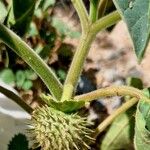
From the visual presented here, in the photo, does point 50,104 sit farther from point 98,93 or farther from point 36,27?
point 36,27

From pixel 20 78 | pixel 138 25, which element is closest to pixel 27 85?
pixel 20 78

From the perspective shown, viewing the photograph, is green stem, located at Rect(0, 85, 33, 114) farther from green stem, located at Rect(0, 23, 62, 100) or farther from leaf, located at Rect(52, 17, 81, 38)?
leaf, located at Rect(52, 17, 81, 38)

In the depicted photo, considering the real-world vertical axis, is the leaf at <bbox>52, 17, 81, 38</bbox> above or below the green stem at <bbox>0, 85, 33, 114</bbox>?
above

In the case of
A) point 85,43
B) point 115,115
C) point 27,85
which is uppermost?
point 27,85

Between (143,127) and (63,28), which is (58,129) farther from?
(63,28)

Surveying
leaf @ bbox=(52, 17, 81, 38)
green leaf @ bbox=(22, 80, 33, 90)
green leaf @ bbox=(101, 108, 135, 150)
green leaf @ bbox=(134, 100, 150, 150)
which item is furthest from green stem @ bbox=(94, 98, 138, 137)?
leaf @ bbox=(52, 17, 81, 38)
